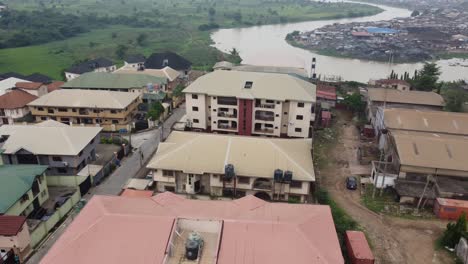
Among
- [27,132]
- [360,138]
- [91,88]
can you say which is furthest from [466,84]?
[27,132]

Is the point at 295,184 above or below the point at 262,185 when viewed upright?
above

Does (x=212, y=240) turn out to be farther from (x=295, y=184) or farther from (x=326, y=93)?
(x=326, y=93)

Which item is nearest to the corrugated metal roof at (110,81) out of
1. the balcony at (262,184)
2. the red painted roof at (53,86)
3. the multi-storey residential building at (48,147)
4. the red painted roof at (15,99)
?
the red painted roof at (53,86)

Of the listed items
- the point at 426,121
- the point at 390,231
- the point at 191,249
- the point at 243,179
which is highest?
the point at 426,121

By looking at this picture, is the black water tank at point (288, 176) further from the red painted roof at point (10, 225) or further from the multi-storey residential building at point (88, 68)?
the multi-storey residential building at point (88, 68)

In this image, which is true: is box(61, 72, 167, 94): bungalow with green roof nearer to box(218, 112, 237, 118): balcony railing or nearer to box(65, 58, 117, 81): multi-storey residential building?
box(65, 58, 117, 81): multi-storey residential building

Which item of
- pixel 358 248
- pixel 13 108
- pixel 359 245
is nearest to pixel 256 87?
pixel 359 245
